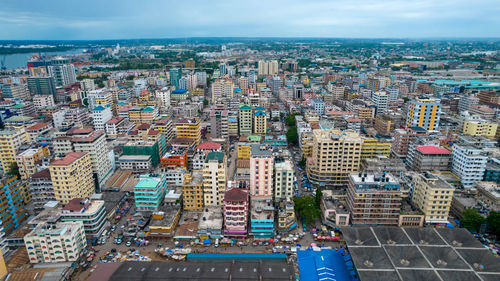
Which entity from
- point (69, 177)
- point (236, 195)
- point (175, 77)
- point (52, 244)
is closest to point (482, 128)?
point (236, 195)

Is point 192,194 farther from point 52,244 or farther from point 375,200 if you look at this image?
point 375,200

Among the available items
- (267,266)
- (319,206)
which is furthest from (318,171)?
(267,266)

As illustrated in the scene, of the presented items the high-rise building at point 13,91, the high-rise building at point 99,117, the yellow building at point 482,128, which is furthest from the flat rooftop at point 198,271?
the high-rise building at point 13,91

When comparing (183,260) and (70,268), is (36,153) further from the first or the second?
(183,260)

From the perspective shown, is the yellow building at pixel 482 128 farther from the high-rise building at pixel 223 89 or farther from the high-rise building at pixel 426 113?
the high-rise building at pixel 223 89

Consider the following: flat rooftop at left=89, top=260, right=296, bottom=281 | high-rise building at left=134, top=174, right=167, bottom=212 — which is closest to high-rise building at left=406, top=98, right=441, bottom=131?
flat rooftop at left=89, top=260, right=296, bottom=281

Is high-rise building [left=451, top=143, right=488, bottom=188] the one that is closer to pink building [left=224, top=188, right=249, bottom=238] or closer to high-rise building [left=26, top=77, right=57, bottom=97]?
pink building [left=224, top=188, right=249, bottom=238]

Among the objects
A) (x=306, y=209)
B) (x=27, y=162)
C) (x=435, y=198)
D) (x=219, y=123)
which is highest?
(x=219, y=123)
